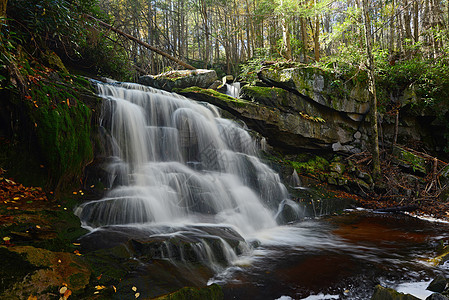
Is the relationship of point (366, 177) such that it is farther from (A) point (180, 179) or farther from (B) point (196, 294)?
(B) point (196, 294)

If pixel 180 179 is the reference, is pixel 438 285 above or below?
below

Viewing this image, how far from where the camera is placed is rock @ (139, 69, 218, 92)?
12453mm

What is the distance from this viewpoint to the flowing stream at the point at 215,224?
3459 millimetres

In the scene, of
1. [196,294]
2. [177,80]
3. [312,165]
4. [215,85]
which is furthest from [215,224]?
[215,85]

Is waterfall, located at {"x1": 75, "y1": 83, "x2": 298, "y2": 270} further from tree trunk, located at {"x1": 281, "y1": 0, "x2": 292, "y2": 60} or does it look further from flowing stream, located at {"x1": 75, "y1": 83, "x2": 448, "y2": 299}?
tree trunk, located at {"x1": 281, "y1": 0, "x2": 292, "y2": 60}

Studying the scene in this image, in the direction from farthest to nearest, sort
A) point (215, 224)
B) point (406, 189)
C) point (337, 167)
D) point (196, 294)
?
point (337, 167), point (406, 189), point (215, 224), point (196, 294)

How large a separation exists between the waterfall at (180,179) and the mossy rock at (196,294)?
1.00 meters

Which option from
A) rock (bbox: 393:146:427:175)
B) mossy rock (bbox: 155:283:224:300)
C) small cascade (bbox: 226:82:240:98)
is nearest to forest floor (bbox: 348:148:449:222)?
rock (bbox: 393:146:427:175)

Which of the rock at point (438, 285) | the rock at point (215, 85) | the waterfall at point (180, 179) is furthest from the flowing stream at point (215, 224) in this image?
the rock at point (215, 85)

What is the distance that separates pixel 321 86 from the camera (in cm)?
1117

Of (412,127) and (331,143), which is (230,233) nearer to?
(331,143)

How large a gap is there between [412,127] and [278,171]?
8570 millimetres

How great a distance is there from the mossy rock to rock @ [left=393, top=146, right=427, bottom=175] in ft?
35.2

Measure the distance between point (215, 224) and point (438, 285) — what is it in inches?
143
